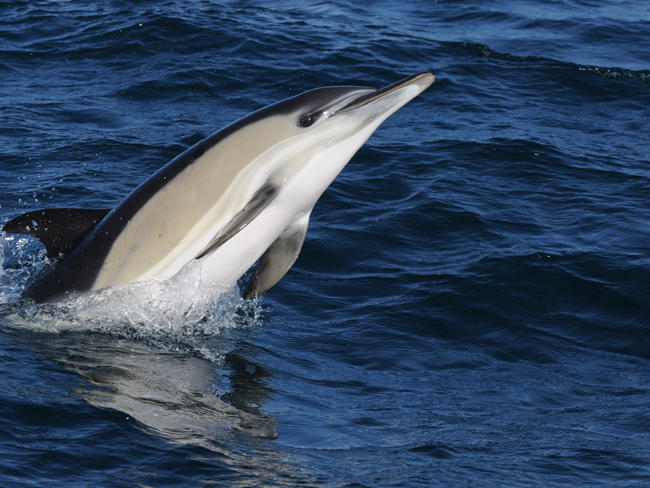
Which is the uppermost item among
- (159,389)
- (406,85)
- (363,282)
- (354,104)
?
(406,85)

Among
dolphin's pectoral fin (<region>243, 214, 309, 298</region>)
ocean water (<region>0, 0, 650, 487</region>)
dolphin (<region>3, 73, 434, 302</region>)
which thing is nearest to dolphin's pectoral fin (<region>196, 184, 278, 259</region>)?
dolphin (<region>3, 73, 434, 302</region>)

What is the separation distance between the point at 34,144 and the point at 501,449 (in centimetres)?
950

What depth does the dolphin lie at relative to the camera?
8.72m

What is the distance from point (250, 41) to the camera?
65.3 feet

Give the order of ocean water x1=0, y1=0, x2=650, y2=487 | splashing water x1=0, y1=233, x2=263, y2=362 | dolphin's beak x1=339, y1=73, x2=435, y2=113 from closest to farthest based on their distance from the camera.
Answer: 1. ocean water x1=0, y1=0, x2=650, y2=487
2. dolphin's beak x1=339, y1=73, x2=435, y2=113
3. splashing water x1=0, y1=233, x2=263, y2=362

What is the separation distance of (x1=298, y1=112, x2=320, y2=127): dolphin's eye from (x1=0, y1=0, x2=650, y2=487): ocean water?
168 cm

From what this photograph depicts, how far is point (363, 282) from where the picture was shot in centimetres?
1104

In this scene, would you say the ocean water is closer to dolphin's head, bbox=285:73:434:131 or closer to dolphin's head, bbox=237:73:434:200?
dolphin's head, bbox=237:73:434:200

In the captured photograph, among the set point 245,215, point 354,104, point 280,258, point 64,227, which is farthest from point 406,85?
point 64,227

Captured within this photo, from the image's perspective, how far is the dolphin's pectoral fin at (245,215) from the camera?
843cm

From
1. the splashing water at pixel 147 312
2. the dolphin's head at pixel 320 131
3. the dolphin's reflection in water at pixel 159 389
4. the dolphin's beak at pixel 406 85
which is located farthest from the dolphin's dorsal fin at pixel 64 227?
the dolphin's beak at pixel 406 85

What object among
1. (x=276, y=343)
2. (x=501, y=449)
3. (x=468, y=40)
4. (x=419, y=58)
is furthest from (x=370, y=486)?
(x=468, y=40)

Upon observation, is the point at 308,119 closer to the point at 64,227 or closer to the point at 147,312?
the point at 147,312

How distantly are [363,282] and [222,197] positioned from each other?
2746 mm
